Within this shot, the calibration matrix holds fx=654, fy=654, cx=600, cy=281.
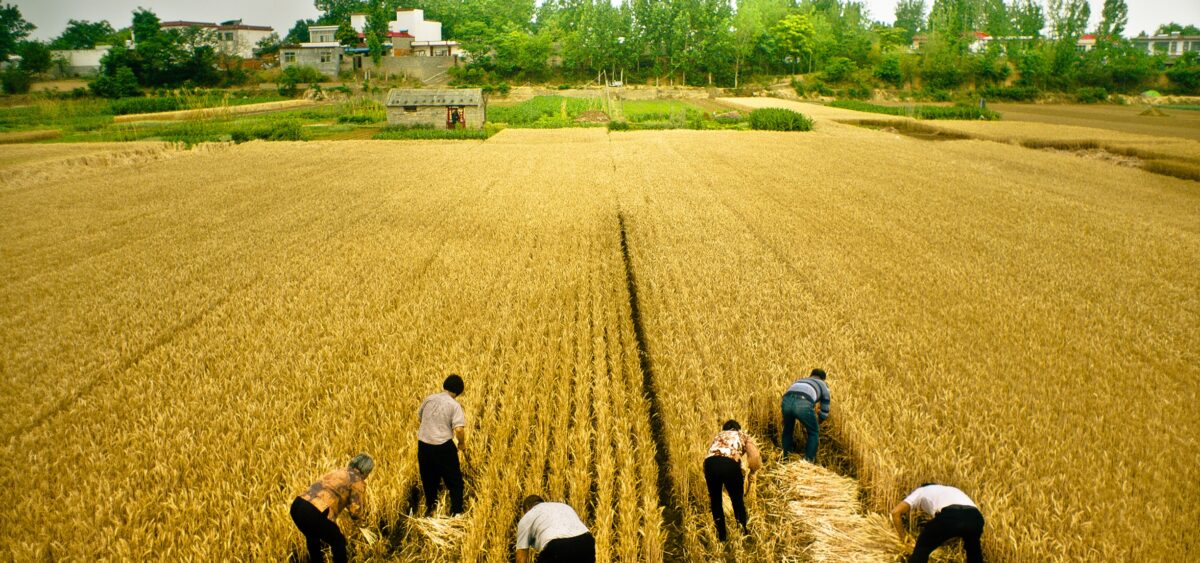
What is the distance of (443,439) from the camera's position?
539 centimetres

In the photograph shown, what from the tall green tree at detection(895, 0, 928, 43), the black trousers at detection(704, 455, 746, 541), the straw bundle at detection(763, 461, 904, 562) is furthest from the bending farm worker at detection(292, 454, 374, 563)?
the tall green tree at detection(895, 0, 928, 43)

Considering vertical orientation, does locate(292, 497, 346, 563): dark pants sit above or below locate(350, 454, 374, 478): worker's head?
below

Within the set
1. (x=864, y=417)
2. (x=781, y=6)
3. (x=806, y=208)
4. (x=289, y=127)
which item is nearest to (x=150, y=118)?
(x=289, y=127)

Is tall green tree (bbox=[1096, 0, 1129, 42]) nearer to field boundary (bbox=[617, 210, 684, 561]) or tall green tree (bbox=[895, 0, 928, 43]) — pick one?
tall green tree (bbox=[895, 0, 928, 43])

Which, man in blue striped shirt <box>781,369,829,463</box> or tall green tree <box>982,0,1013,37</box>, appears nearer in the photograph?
man in blue striped shirt <box>781,369,829,463</box>

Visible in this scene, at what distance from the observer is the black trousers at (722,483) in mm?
5082

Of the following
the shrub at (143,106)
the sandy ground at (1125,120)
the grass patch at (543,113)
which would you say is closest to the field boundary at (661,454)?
the sandy ground at (1125,120)

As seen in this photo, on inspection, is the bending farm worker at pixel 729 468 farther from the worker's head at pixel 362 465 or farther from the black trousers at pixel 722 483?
the worker's head at pixel 362 465

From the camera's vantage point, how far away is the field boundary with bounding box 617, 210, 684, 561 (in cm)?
539

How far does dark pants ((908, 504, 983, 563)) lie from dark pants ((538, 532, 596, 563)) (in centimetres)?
234

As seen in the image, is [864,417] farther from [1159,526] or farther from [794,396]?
[1159,526]

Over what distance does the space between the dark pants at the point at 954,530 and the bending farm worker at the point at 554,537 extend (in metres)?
2.34

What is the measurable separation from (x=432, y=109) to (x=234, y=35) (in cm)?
7167

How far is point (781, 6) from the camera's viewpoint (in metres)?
121
